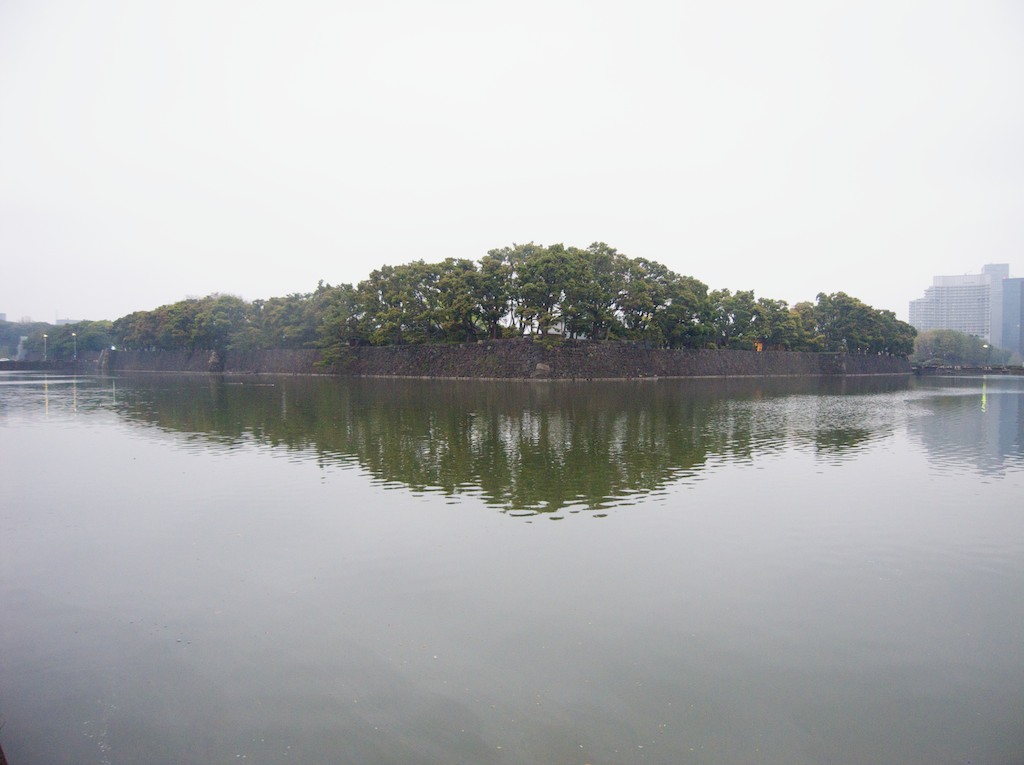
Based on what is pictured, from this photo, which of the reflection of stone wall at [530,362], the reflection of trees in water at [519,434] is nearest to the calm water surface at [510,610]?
the reflection of trees in water at [519,434]

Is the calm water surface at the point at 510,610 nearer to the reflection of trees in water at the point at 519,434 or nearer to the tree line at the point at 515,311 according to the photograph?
the reflection of trees in water at the point at 519,434

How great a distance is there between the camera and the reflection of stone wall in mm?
60844

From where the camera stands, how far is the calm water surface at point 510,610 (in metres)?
5.29

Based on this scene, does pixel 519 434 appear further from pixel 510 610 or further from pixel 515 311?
pixel 515 311

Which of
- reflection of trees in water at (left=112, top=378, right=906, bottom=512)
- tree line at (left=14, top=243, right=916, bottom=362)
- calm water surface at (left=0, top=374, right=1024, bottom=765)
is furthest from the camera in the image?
tree line at (left=14, top=243, right=916, bottom=362)

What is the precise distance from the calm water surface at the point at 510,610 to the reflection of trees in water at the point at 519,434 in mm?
248

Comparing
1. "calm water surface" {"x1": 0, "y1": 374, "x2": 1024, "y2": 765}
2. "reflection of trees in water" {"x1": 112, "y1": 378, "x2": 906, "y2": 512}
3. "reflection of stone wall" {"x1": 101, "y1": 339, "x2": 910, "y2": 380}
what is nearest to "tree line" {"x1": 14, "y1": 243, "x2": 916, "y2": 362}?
"reflection of stone wall" {"x1": 101, "y1": 339, "x2": 910, "y2": 380}

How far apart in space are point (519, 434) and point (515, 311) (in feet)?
A: 139

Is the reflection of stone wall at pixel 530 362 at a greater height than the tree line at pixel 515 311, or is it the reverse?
the tree line at pixel 515 311

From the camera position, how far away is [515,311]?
63656 millimetres

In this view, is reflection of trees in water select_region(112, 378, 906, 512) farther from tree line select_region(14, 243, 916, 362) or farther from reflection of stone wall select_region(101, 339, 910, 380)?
tree line select_region(14, 243, 916, 362)

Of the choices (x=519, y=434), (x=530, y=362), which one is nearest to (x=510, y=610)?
(x=519, y=434)

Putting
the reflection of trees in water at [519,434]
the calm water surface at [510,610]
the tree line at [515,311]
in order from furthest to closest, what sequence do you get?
1. the tree line at [515,311]
2. the reflection of trees in water at [519,434]
3. the calm water surface at [510,610]

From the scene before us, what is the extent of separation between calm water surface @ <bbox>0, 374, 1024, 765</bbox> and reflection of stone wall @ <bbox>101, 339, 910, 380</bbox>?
4318cm
